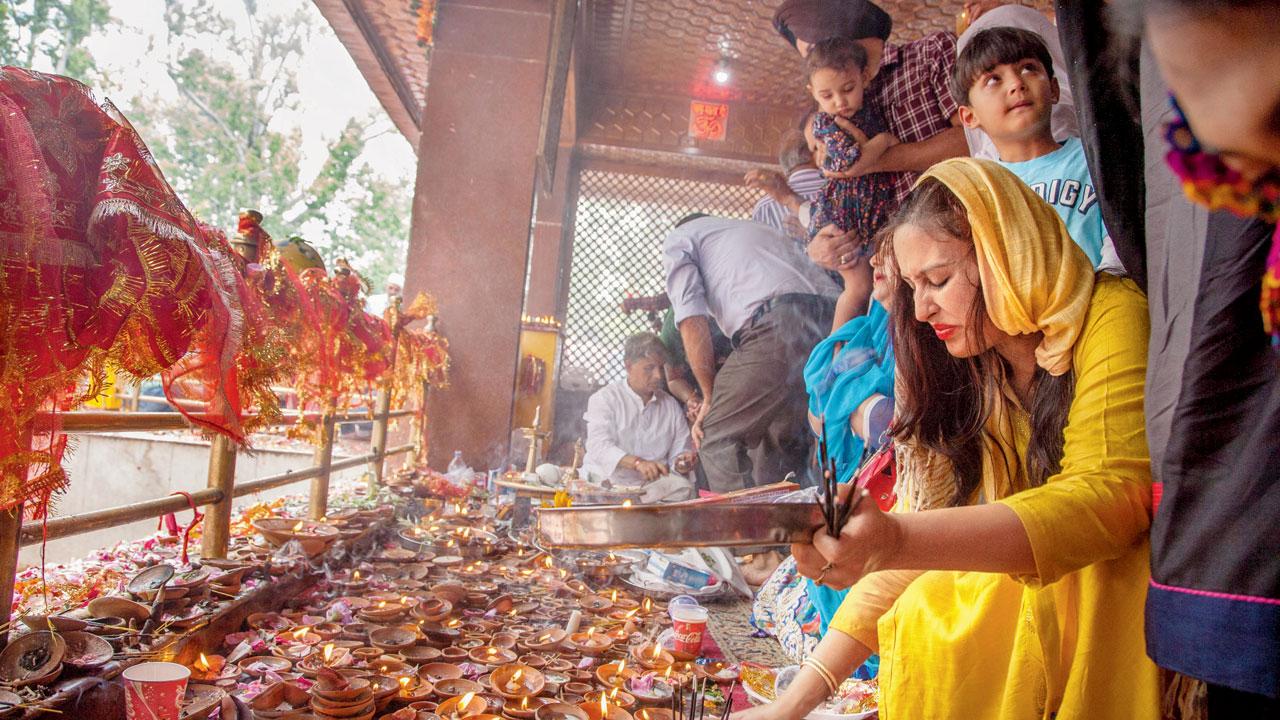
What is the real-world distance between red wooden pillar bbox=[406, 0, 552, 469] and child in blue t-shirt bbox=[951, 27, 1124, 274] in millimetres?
4343


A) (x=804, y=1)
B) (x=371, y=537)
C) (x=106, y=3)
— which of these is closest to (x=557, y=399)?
(x=371, y=537)

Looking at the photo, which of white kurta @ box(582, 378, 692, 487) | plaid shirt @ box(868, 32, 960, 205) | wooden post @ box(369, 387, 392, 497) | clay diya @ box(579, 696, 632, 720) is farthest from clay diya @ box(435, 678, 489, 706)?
white kurta @ box(582, 378, 692, 487)

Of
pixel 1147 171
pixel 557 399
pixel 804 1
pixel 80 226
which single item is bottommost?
pixel 557 399

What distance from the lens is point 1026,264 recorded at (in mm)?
1385

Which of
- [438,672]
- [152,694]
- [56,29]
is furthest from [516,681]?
[56,29]

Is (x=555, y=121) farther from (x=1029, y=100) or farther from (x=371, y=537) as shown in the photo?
(x=1029, y=100)

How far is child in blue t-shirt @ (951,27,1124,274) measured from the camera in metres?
1.99

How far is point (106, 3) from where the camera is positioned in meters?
16.2

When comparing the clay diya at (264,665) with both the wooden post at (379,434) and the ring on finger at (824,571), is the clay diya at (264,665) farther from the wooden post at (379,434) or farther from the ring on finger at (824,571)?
the wooden post at (379,434)

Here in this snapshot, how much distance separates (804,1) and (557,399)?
5.75 meters

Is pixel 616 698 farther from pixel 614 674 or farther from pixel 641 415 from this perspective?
pixel 641 415

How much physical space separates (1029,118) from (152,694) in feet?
8.80

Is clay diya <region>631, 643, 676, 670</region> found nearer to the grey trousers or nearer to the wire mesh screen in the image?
the grey trousers

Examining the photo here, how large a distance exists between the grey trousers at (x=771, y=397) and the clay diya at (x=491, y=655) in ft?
7.53
